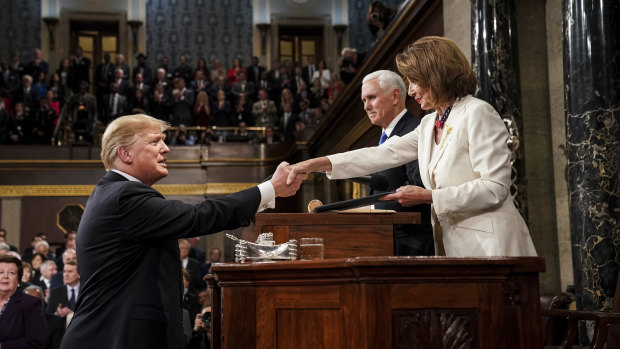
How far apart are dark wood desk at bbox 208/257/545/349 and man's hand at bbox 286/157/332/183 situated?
2.39ft

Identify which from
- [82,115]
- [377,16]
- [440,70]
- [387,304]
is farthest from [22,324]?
[82,115]

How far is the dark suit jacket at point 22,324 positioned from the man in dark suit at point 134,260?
221cm

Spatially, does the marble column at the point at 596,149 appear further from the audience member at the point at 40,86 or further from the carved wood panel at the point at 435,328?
the audience member at the point at 40,86

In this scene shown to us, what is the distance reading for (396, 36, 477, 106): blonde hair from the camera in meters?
2.60

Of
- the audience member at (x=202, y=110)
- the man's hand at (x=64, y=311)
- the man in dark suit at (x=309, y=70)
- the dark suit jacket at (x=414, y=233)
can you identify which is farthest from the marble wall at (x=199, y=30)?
the dark suit jacket at (x=414, y=233)

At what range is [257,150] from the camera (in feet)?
45.6

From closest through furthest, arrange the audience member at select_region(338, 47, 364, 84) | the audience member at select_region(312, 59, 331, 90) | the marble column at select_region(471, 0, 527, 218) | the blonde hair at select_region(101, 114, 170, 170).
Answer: the blonde hair at select_region(101, 114, 170, 170) < the marble column at select_region(471, 0, 527, 218) < the audience member at select_region(338, 47, 364, 84) < the audience member at select_region(312, 59, 331, 90)

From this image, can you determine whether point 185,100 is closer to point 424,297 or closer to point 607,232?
point 607,232

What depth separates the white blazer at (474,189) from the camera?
241cm

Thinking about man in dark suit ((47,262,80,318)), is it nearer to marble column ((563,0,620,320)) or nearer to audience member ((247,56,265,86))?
marble column ((563,0,620,320))

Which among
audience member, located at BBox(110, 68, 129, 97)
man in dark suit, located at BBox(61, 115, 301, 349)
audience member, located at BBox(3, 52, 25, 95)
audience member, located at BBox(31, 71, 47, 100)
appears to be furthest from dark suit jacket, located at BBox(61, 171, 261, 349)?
audience member, located at BBox(3, 52, 25, 95)

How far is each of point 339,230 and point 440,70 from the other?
0.65 meters

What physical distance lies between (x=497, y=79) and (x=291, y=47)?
13451 millimetres

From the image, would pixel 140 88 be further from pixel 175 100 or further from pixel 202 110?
pixel 202 110
